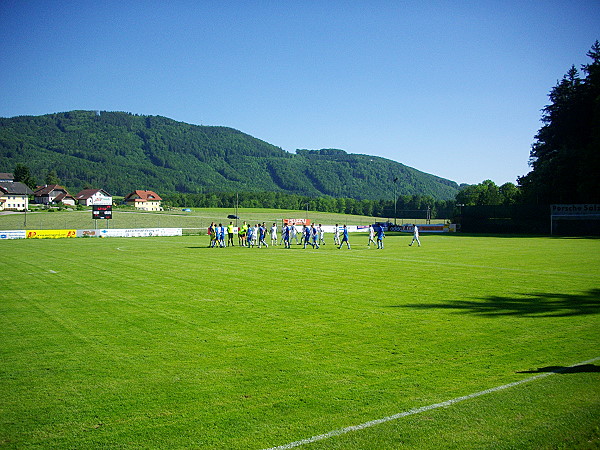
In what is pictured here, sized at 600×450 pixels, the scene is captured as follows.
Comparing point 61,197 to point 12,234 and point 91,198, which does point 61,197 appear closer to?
point 91,198

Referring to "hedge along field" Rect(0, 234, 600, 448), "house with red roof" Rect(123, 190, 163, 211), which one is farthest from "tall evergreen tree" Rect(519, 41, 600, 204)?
"house with red roof" Rect(123, 190, 163, 211)

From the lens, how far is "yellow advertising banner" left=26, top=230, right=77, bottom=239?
51.2 meters

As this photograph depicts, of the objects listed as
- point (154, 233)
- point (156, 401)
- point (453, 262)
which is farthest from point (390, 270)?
point (154, 233)

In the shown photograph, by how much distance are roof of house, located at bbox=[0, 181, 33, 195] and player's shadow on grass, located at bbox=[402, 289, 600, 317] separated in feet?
416

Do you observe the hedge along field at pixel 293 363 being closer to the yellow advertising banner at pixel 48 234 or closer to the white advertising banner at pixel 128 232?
the yellow advertising banner at pixel 48 234

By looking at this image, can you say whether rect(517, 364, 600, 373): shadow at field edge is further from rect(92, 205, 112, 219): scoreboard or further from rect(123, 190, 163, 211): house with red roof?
rect(123, 190, 163, 211): house with red roof

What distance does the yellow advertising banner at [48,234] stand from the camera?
51.2 metres

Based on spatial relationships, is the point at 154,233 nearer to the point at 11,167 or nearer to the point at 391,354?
the point at 391,354

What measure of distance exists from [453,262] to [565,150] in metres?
47.9

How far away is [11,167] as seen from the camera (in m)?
197

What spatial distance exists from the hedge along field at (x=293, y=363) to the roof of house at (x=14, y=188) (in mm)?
118166

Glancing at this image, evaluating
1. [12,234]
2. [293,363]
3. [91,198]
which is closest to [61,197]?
[91,198]

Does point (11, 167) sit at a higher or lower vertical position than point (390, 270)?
higher

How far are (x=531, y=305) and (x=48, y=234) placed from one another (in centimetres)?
5269
